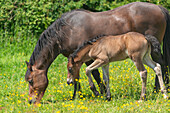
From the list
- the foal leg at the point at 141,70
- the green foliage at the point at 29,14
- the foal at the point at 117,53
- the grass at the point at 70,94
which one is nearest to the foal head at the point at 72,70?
the foal at the point at 117,53

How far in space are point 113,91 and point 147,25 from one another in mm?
1573

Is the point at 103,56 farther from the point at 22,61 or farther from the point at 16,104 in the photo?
the point at 22,61

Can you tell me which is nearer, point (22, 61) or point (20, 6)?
point (22, 61)

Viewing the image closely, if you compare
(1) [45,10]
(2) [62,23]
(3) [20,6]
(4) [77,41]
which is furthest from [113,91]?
(3) [20,6]

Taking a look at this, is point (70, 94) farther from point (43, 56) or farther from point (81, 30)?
point (81, 30)

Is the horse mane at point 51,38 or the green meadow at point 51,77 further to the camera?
the horse mane at point 51,38

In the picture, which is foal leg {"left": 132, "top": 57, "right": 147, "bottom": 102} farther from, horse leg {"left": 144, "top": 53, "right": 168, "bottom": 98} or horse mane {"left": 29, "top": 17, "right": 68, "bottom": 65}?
horse mane {"left": 29, "top": 17, "right": 68, "bottom": 65}

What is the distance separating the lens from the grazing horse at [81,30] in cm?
623

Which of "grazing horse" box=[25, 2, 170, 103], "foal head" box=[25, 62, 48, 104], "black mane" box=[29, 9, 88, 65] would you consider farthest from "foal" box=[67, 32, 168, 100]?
"foal head" box=[25, 62, 48, 104]

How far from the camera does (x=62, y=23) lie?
20.8ft

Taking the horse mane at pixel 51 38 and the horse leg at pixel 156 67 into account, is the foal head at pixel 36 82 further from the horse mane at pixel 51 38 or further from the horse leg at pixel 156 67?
the horse leg at pixel 156 67

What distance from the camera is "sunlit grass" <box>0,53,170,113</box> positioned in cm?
529

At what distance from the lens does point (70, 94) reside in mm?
6473

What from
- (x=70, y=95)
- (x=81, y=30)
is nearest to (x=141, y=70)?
(x=81, y=30)
